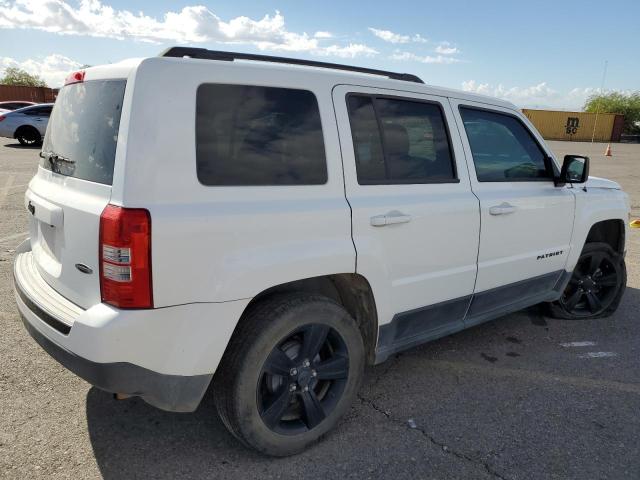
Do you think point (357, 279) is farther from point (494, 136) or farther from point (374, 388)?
point (494, 136)

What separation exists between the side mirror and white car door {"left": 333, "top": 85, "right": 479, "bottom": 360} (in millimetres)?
1088

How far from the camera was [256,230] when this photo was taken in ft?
7.61

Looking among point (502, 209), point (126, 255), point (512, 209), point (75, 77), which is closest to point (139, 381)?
point (126, 255)

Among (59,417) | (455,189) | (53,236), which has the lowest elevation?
(59,417)

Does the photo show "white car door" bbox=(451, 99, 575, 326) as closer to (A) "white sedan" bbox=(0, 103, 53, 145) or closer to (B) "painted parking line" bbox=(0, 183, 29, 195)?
(B) "painted parking line" bbox=(0, 183, 29, 195)

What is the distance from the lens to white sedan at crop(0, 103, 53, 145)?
682 inches

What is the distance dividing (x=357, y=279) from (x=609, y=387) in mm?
2040

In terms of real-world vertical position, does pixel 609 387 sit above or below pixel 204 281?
below

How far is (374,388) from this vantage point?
340 cm

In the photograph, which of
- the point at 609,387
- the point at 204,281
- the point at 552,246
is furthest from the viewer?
the point at 552,246

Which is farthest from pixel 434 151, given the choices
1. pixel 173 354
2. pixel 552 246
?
pixel 173 354

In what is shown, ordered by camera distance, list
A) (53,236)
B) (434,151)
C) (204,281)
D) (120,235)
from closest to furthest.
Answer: (120,235) < (204,281) < (53,236) < (434,151)

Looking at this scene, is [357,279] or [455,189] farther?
[455,189]

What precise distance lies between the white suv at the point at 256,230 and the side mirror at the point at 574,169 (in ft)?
2.19
